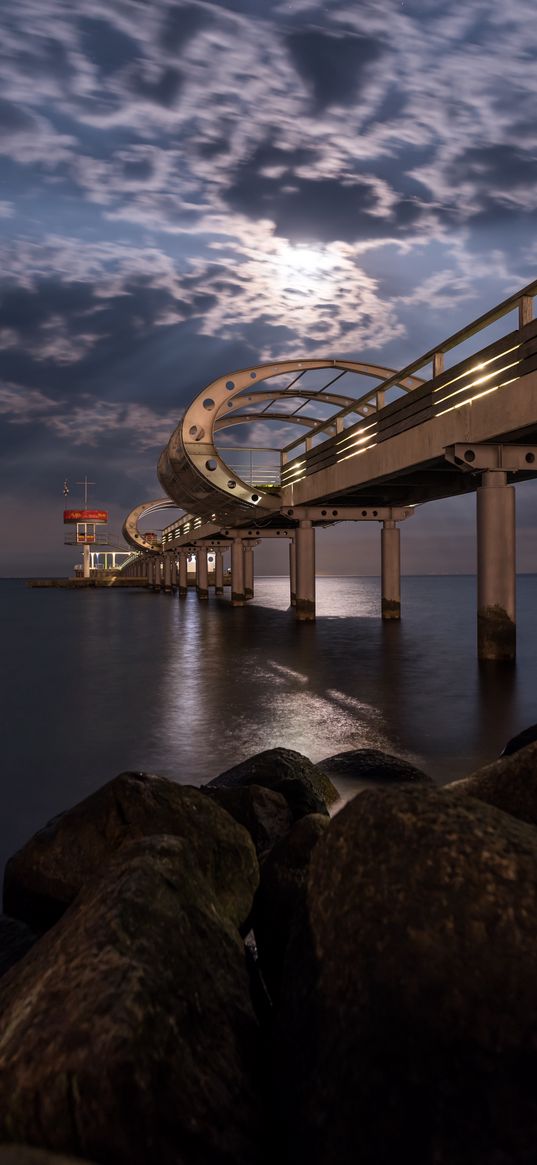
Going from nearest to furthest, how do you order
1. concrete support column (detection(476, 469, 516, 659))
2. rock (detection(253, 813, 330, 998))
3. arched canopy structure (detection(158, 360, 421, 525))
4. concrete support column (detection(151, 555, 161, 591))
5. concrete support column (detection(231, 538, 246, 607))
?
rock (detection(253, 813, 330, 998)) < concrete support column (detection(476, 469, 516, 659)) < arched canopy structure (detection(158, 360, 421, 525)) < concrete support column (detection(231, 538, 246, 607)) < concrete support column (detection(151, 555, 161, 591))

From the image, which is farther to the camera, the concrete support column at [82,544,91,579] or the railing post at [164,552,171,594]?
the concrete support column at [82,544,91,579]

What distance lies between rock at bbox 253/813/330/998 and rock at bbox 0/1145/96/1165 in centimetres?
144

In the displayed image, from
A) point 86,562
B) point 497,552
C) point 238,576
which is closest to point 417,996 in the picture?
point 497,552

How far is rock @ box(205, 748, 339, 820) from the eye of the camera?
5.98 m

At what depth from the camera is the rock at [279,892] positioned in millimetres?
3666

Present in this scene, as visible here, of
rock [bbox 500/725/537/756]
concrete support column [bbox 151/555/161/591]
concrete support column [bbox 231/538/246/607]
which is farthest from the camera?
concrete support column [bbox 151/555/161/591]

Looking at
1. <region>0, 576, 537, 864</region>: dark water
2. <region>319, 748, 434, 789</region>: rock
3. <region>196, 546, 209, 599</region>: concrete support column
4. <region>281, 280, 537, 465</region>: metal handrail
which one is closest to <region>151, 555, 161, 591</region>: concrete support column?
<region>196, 546, 209, 599</region>: concrete support column

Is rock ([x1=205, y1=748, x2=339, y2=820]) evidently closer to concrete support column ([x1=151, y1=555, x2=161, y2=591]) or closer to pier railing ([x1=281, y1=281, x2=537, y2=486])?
pier railing ([x1=281, y1=281, x2=537, y2=486])

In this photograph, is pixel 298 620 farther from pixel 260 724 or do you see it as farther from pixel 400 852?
pixel 400 852

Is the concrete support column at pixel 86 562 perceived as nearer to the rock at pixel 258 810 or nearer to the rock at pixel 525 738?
the rock at pixel 525 738

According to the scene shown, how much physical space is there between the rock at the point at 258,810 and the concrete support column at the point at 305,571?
2766 cm

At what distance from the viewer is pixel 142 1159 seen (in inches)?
86.3

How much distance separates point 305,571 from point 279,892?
2950cm

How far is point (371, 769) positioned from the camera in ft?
24.7
